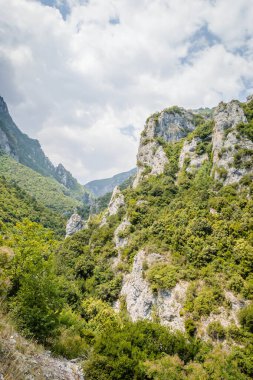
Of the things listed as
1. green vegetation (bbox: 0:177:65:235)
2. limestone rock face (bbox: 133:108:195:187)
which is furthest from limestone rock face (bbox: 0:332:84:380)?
green vegetation (bbox: 0:177:65:235)

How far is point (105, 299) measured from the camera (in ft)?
144

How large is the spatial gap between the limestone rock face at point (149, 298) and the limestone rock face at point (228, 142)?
2371cm

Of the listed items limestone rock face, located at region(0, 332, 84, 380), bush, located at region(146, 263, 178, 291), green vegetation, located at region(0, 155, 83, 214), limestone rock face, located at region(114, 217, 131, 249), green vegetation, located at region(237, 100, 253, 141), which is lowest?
bush, located at region(146, 263, 178, 291)

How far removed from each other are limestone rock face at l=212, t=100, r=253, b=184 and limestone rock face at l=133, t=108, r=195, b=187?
17848 mm

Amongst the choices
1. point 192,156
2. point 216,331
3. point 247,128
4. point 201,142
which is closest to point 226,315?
point 216,331

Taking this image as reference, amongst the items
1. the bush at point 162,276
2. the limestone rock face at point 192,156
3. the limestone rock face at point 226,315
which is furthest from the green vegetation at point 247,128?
the limestone rock face at point 226,315

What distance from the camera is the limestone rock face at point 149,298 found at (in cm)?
3266

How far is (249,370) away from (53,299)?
635 inches

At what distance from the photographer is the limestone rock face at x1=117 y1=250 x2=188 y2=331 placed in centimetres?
3266

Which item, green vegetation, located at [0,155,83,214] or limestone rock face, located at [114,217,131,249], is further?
green vegetation, located at [0,155,83,214]

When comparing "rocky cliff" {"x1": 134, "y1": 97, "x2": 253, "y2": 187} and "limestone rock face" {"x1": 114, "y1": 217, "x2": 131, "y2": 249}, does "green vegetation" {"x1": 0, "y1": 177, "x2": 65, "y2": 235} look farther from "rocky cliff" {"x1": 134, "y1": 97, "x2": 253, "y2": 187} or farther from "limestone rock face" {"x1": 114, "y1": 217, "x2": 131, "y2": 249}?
"rocky cliff" {"x1": 134, "y1": 97, "x2": 253, "y2": 187}

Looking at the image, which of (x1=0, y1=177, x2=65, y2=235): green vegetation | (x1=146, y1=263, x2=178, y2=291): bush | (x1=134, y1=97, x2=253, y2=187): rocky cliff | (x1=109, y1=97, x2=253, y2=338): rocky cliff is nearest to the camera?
(x1=109, y1=97, x2=253, y2=338): rocky cliff

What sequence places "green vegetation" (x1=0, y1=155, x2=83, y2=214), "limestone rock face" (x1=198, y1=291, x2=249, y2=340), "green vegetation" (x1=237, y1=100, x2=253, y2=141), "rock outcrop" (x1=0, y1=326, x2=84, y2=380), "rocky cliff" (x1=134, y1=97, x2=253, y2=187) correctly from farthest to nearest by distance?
"green vegetation" (x1=0, y1=155, x2=83, y2=214), "green vegetation" (x1=237, y1=100, x2=253, y2=141), "rocky cliff" (x1=134, y1=97, x2=253, y2=187), "limestone rock face" (x1=198, y1=291, x2=249, y2=340), "rock outcrop" (x1=0, y1=326, x2=84, y2=380)

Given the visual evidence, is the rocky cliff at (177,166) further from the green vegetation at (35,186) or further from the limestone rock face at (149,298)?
the green vegetation at (35,186)
